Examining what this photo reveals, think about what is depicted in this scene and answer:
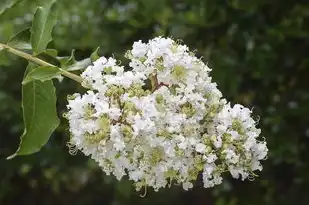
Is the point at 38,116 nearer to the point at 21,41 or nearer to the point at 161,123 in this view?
the point at 21,41

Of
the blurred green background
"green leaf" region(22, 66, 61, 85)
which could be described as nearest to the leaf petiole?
"green leaf" region(22, 66, 61, 85)

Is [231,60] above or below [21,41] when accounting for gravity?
above

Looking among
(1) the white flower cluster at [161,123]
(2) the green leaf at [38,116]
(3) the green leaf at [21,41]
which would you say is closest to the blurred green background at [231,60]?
(3) the green leaf at [21,41]

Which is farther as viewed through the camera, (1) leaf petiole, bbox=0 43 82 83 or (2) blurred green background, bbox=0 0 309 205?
(2) blurred green background, bbox=0 0 309 205

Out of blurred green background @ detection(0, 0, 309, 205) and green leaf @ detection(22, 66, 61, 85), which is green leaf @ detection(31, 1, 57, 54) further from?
blurred green background @ detection(0, 0, 309, 205)

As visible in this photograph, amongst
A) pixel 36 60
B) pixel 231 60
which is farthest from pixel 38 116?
pixel 231 60

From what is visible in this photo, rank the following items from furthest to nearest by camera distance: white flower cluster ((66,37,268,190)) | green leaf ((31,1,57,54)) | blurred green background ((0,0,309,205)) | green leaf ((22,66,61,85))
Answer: blurred green background ((0,0,309,205))
green leaf ((31,1,57,54))
green leaf ((22,66,61,85))
white flower cluster ((66,37,268,190))

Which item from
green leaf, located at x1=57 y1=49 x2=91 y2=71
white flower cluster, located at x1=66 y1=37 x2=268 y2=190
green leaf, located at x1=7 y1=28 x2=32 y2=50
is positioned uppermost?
green leaf, located at x1=7 y1=28 x2=32 y2=50
